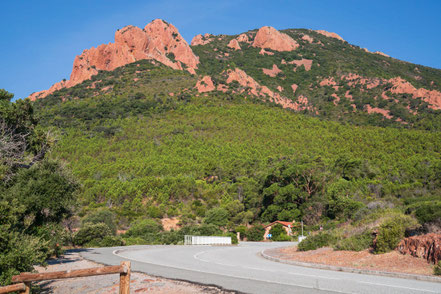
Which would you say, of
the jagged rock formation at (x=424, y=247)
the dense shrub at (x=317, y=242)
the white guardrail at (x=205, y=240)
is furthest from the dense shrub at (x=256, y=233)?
the jagged rock formation at (x=424, y=247)

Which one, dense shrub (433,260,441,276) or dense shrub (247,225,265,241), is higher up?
dense shrub (433,260,441,276)

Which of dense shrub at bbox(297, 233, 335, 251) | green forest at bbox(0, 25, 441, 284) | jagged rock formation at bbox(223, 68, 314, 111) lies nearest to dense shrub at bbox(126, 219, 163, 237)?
green forest at bbox(0, 25, 441, 284)

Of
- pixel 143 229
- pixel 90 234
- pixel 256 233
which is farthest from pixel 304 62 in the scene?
pixel 90 234

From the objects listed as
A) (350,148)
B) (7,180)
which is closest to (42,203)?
(7,180)

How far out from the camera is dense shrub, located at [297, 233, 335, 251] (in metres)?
18.2

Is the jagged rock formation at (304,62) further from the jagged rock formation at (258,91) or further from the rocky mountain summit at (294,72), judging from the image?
the jagged rock formation at (258,91)

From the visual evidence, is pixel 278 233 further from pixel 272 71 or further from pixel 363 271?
pixel 272 71

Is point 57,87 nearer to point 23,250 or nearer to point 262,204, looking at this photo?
A: point 262,204

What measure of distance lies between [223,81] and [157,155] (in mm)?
47977

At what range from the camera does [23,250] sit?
28.9ft

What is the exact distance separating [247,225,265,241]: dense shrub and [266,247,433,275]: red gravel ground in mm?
30719

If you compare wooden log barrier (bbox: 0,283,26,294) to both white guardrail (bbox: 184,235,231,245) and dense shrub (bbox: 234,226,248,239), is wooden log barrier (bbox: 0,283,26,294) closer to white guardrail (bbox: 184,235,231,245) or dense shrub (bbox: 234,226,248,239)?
white guardrail (bbox: 184,235,231,245)

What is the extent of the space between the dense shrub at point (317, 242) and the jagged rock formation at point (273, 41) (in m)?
177

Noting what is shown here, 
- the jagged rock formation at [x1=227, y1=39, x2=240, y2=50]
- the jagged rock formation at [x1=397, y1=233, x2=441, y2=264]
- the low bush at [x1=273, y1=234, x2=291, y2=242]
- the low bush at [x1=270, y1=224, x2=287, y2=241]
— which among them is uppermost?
the jagged rock formation at [x1=227, y1=39, x2=240, y2=50]
